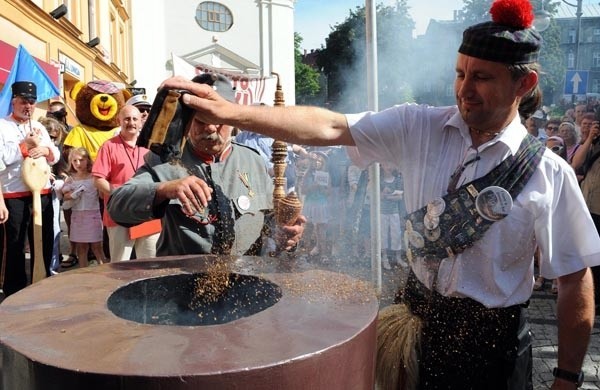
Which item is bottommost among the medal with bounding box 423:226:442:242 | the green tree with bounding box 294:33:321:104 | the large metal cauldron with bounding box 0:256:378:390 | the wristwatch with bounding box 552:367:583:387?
the wristwatch with bounding box 552:367:583:387

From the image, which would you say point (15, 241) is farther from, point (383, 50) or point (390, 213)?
point (383, 50)

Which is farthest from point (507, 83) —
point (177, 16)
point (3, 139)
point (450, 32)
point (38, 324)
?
point (177, 16)

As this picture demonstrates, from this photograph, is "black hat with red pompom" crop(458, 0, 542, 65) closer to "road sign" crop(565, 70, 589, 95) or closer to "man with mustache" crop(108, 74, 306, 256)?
"man with mustache" crop(108, 74, 306, 256)

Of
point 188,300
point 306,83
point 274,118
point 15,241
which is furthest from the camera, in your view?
point 306,83

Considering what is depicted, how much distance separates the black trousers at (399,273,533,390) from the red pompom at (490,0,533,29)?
34.1 inches

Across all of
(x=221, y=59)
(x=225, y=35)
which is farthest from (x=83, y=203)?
(x=225, y=35)

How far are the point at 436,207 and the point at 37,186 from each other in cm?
371

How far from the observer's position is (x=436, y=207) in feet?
5.40

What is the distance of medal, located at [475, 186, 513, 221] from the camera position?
5.05 ft

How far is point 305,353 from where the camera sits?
3.67 ft

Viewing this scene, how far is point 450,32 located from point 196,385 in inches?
244

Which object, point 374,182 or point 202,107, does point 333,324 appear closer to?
point 202,107

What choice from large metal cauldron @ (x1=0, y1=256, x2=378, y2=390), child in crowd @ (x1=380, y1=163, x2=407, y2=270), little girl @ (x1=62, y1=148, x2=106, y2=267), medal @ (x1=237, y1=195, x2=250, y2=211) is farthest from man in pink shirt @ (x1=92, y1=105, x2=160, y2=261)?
child in crowd @ (x1=380, y1=163, x2=407, y2=270)

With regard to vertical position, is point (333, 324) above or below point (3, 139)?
below
